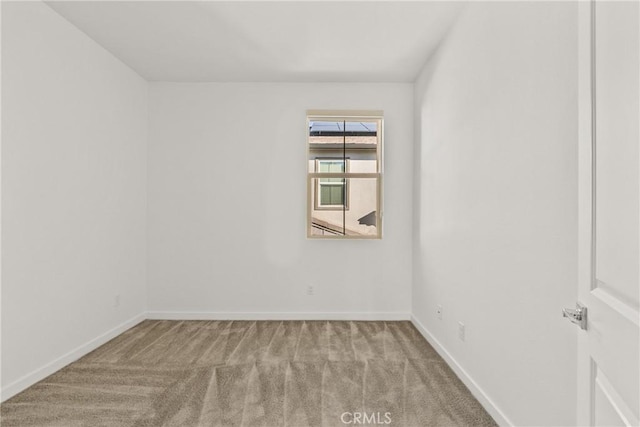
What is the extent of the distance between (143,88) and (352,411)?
374 centimetres

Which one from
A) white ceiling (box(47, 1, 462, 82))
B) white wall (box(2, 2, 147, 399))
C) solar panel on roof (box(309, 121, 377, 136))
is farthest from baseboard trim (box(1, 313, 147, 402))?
solar panel on roof (box(309, 121, 377, 136))

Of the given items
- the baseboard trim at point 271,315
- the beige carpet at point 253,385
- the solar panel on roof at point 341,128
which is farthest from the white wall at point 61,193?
the solar panel on roof at point 341,128

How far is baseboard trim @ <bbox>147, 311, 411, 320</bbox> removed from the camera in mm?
3920

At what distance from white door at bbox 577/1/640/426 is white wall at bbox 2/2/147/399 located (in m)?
2.91

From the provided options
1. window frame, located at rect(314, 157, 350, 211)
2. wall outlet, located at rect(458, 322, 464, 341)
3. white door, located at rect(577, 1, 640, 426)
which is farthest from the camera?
window frame, located at rect(314, 157, 350, 211)

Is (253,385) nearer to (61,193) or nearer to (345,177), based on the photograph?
(61,193)

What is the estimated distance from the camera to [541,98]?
1.58 meters

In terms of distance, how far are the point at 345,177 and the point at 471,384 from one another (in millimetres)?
2292

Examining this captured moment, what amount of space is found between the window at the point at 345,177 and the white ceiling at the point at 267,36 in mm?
469

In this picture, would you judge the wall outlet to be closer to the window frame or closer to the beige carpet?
the beige carpet

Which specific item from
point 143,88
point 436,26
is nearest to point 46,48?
point 143,88

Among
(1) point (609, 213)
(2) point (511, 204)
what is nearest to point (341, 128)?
(2) point (511, 204)

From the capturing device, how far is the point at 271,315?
12.9 ft

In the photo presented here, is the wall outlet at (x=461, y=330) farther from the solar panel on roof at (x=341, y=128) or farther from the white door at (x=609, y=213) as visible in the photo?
the solar panel on roof at (x=341, y=128)
